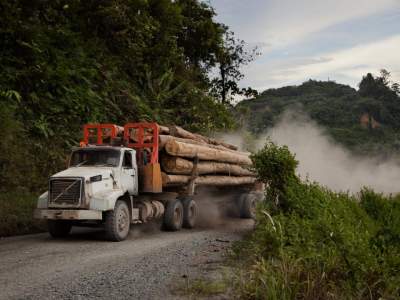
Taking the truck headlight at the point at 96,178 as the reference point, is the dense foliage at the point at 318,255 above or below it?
below

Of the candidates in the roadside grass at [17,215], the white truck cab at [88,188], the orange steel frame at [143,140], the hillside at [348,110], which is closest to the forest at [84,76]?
the roadside grass at [17,215]

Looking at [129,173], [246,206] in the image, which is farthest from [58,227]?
[246,206]

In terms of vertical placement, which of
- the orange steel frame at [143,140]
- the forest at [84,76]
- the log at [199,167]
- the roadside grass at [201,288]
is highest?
the forest at [84,76]

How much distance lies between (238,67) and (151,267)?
32390 millimetres

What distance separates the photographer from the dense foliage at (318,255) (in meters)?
6.37

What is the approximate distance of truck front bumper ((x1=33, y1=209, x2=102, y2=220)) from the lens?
11.5 meters

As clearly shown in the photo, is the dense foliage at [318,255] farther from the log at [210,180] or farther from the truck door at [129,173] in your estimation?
the truck door at [129,173]

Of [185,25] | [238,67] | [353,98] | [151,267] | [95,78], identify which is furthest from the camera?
[353,98]

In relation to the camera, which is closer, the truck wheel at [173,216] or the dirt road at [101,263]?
the dirt road at [101,263]

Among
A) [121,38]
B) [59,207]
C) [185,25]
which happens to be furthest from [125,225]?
[185,25]

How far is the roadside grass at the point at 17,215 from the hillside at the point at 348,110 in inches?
1750

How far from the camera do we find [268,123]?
222 ft

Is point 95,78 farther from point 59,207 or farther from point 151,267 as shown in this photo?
point 151,267

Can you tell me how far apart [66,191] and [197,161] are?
478cm
